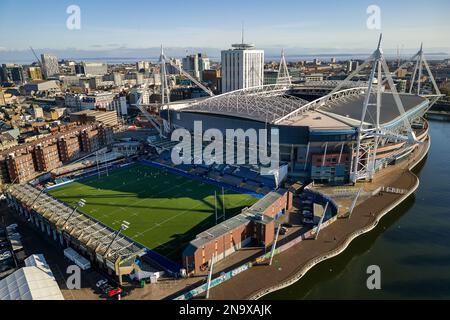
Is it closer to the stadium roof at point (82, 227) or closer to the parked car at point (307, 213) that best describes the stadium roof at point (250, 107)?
the parked car at point (307, 213)

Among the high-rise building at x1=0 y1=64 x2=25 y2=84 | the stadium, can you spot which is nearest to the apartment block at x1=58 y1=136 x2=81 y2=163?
the stadium

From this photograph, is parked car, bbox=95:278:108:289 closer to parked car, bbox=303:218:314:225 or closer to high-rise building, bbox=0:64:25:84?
parked car, bbox=303:218:314:225

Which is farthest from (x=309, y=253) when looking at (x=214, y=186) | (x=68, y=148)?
(x=68, y=148)

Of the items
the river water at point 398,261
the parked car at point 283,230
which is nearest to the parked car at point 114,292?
the river water at point 398,261

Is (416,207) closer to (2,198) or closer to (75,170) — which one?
(75,170)

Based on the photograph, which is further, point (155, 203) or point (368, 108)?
point (368, 108)

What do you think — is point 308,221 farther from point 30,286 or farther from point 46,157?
point 46,157
